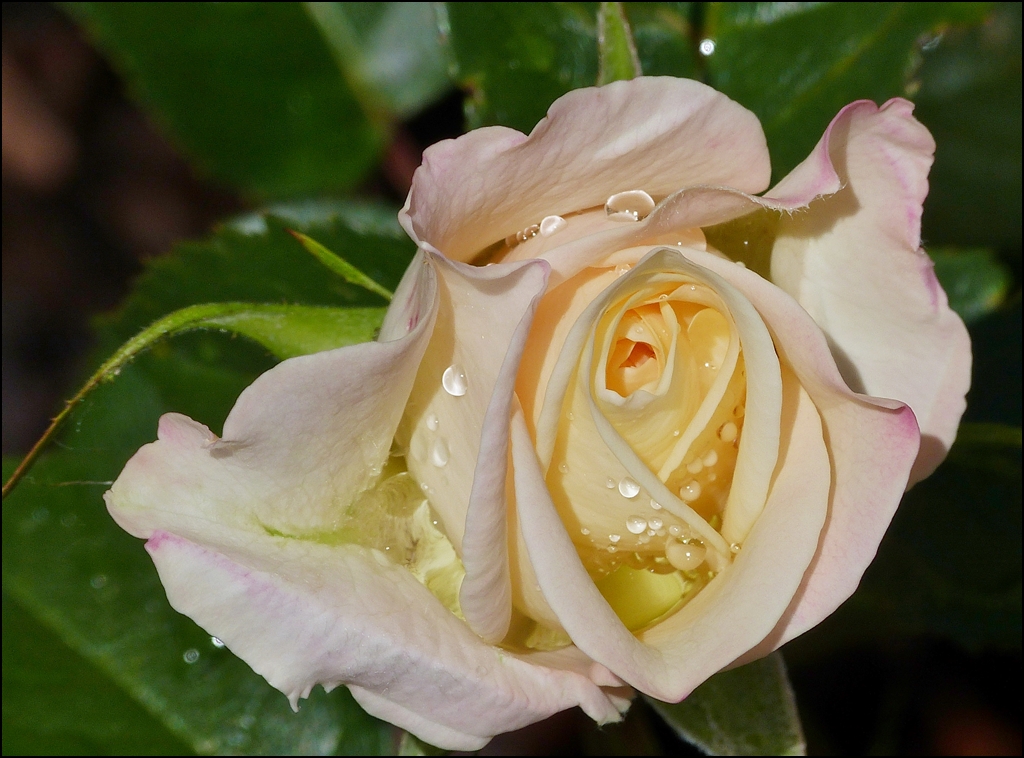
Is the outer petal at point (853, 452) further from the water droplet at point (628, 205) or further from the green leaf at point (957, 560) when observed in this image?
the green leaf at point (957, 560)

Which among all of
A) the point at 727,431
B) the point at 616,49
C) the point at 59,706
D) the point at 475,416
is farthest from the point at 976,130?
the point at 59,706

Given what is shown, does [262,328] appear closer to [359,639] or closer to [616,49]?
[359,639]

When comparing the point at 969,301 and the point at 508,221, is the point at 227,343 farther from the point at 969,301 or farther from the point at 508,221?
the point at 969,301

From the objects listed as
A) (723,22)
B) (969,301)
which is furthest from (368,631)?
(969,301)

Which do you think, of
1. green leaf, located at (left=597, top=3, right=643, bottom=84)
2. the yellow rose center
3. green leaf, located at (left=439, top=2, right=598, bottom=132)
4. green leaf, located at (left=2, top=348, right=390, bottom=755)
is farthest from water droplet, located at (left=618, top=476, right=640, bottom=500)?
green leaf, located at (left=2, top=348, right=390, bottom=755)

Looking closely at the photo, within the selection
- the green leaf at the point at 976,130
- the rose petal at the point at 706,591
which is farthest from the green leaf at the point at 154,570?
the green leaf at the point at 976,130

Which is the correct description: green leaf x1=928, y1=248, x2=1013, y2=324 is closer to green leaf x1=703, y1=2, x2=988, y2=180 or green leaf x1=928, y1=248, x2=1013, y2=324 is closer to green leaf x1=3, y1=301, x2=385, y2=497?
green leaf x1=703, y1=2, x2=988, y2=180
